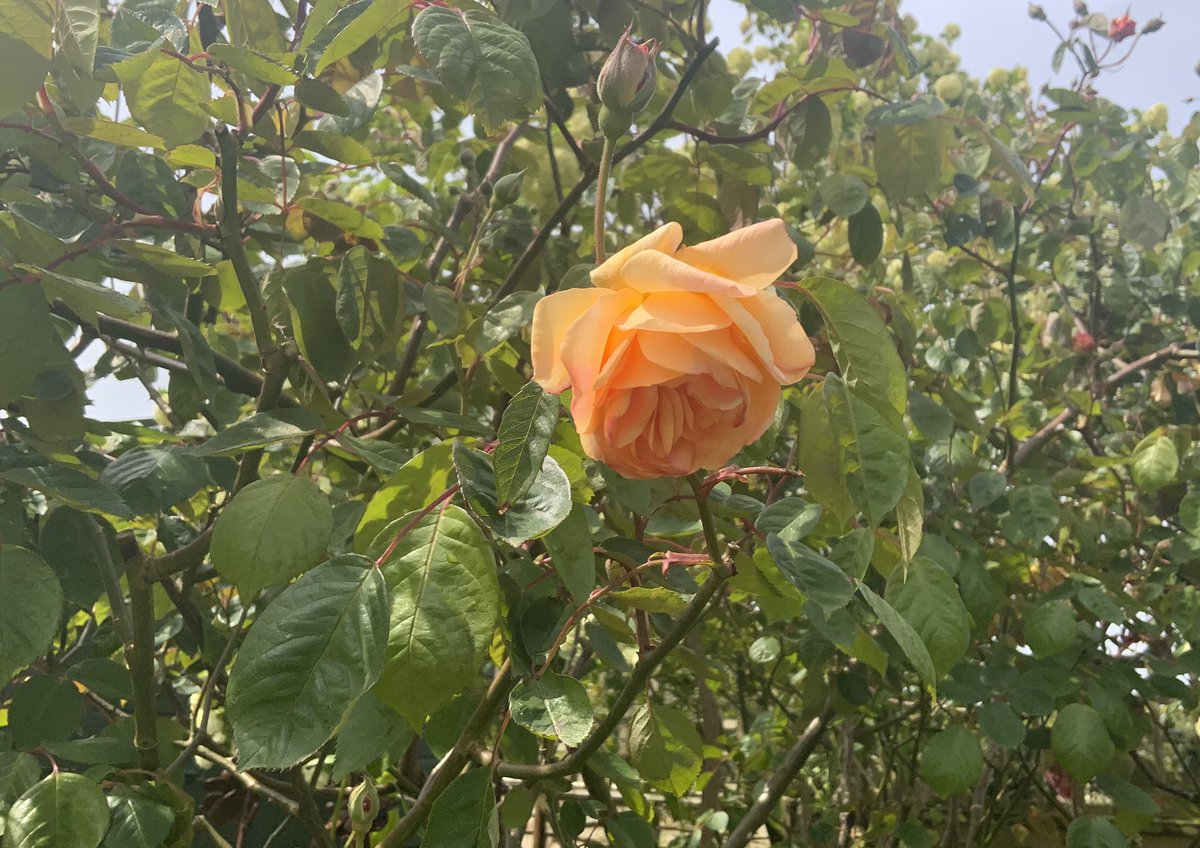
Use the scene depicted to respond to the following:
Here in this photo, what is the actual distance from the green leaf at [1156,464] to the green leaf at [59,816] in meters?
1.77

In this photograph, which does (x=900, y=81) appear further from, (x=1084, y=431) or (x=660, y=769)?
(x=660, y=769)

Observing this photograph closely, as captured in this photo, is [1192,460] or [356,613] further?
[1192,460]

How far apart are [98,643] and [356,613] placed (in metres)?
1.19

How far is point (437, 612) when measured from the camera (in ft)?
1.81

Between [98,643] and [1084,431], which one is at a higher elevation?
[1084,431]

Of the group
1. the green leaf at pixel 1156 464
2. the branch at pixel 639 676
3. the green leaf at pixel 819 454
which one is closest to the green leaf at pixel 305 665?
the branch at pixel 639 676

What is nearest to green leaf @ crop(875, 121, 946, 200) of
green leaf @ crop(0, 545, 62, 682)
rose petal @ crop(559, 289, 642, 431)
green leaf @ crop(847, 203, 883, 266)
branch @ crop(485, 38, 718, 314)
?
green leaf @ crop(847, 203, 883, 266)

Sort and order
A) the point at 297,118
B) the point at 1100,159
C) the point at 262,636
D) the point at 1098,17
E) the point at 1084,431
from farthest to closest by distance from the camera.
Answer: the point at 1084,431 → the point at 1098,17 → the point at 1100,159 → the point at 297,118 → the point at 262,636

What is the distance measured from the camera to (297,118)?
116cm

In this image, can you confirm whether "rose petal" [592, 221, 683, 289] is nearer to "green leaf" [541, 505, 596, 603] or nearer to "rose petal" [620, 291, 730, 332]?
"rose petal" [620, 291, 730, 332]

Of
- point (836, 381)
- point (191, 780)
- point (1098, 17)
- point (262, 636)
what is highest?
point (1098, 17)

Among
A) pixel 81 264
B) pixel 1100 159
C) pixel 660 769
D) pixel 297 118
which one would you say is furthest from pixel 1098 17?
pixel 81 264

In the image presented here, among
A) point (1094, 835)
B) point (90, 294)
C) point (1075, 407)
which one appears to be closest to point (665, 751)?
point (90, 294)

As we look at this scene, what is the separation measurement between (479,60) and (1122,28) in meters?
1.83
